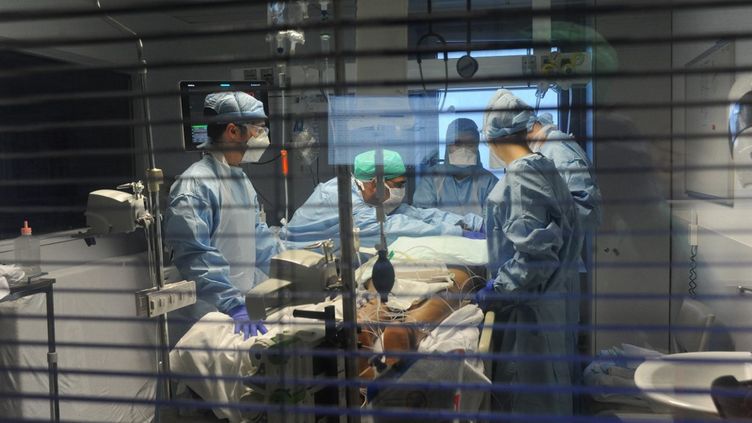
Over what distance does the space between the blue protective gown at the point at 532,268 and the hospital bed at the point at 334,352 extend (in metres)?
0.23

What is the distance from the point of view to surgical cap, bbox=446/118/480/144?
108 inches

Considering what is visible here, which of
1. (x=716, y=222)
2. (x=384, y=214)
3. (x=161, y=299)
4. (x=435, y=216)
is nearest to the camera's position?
(x=384, y=214)

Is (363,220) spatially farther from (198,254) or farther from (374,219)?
(198,254)

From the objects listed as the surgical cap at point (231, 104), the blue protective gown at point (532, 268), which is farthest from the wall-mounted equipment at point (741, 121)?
the surgical cap at point (231, 104)

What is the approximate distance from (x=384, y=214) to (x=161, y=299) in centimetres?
88

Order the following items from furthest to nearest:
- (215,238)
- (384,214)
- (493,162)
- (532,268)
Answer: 1. (493,162)
2. (215,238)
3. (532,268)
4. (384,214)

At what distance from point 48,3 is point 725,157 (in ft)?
11.1

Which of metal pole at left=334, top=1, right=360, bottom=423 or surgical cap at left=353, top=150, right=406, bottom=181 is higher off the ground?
surgical cap at left=353, top=150, right=406, bottom=181

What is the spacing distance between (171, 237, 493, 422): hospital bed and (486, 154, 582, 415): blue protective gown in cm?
23

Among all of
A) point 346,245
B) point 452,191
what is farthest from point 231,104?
point 346,245

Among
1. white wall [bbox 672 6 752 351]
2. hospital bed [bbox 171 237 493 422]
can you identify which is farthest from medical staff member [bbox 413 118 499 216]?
white wall [bbox 672 6 752 351]

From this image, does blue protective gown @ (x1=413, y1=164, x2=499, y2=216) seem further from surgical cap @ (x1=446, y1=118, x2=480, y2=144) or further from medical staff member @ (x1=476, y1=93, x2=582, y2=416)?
medical staff member @ (x1=476, y1=93, x2=582, y2=416)

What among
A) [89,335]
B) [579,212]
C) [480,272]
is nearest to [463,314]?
[480,272]

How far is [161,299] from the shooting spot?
192 centimetres
